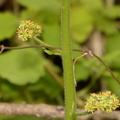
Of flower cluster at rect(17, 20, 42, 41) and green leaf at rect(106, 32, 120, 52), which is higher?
green leaf at rect(106, 32, 120, 52)

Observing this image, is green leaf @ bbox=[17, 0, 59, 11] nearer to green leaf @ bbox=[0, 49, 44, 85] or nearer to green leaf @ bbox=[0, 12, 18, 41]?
green leaf @ bbox=[0, 12, 18, 41]

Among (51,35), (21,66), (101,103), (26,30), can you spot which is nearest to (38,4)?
(51,35)

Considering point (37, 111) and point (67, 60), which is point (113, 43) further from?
point (67, 60)

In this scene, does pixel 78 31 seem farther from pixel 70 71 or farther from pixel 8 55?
pixel 70 71

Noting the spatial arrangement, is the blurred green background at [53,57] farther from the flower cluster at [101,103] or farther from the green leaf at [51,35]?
the flower cluster at [101,103]

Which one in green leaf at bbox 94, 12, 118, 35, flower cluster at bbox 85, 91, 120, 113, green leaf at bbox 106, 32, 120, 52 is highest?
green leaf at bbox 94, 12, 118, 35

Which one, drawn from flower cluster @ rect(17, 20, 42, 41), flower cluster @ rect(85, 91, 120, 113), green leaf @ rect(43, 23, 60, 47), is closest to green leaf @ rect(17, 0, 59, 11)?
green leaf @ rect(43, 23, 60, 47)
